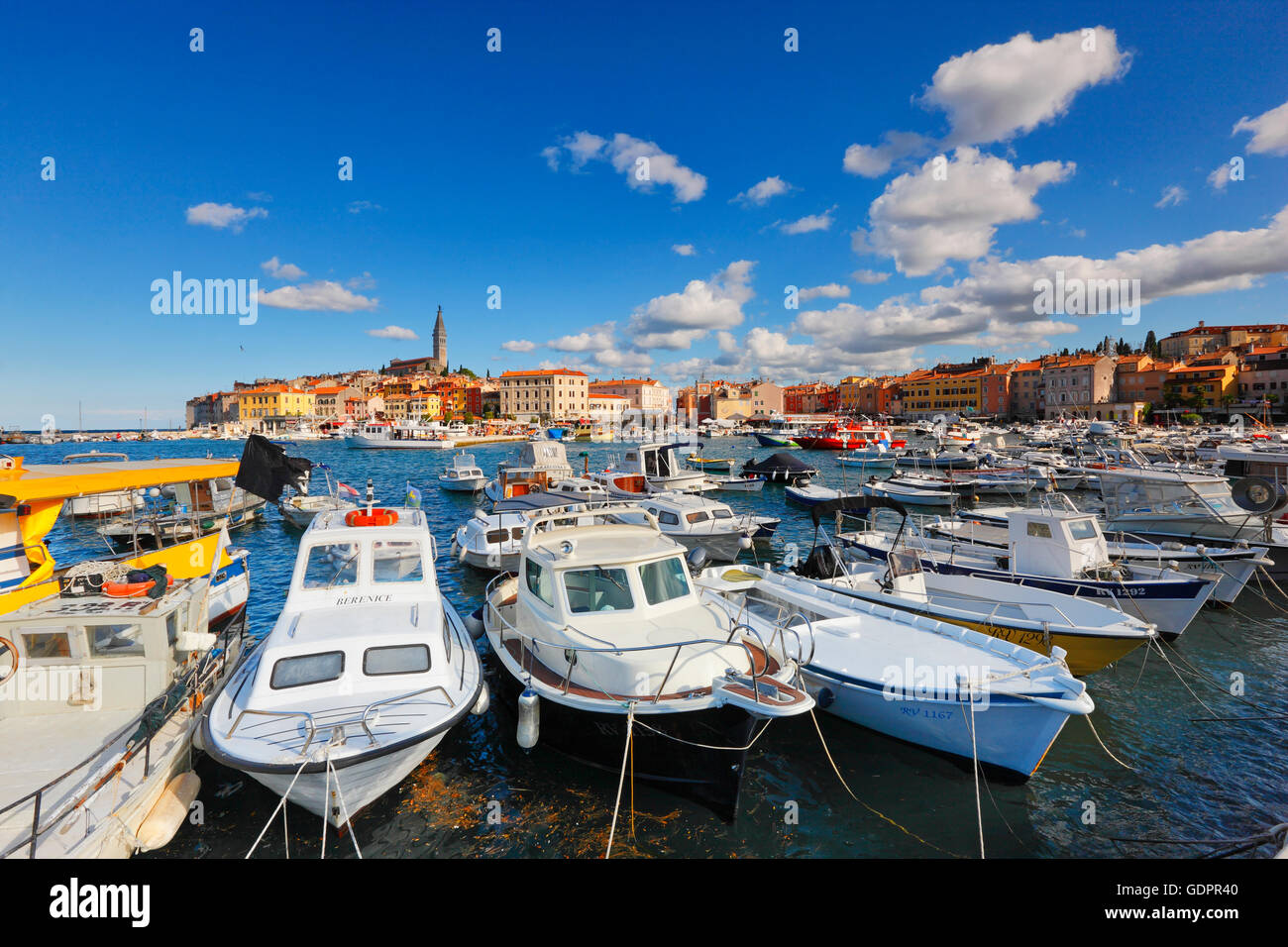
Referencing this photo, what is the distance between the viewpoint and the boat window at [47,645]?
749 centimetres

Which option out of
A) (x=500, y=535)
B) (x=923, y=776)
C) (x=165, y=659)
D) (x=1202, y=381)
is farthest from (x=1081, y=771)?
(x=1202, y=381)

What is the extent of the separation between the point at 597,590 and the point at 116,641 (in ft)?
21.0

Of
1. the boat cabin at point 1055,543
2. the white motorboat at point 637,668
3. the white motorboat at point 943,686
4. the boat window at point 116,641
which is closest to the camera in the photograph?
the white motorboat at point 637,668

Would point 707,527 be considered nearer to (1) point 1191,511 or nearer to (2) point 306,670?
(1) point 1191,511

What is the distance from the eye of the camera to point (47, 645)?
7562 millimetres

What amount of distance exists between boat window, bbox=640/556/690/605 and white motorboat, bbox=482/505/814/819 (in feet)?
0.06

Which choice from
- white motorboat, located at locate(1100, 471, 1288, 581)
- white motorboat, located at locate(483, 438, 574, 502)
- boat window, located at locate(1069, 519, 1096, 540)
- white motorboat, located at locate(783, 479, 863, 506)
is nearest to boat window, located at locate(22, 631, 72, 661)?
boat window, located at locate(1069, 519, 1096, 540)

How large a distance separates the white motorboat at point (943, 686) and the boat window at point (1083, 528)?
7.03 m

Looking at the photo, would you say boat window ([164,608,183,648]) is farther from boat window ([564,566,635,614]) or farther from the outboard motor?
the outboard motor

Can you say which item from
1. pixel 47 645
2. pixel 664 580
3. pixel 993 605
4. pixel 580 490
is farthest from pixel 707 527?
pixel 47 645

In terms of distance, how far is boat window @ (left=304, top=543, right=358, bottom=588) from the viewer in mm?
9617

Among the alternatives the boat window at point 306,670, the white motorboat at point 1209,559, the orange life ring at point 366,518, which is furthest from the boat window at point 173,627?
the white motorboat at point 1209,559

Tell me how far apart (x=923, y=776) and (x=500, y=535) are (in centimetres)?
1470

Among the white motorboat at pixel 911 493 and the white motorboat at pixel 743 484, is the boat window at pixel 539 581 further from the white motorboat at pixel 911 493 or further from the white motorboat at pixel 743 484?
the white motorboat at pixel 743 484
